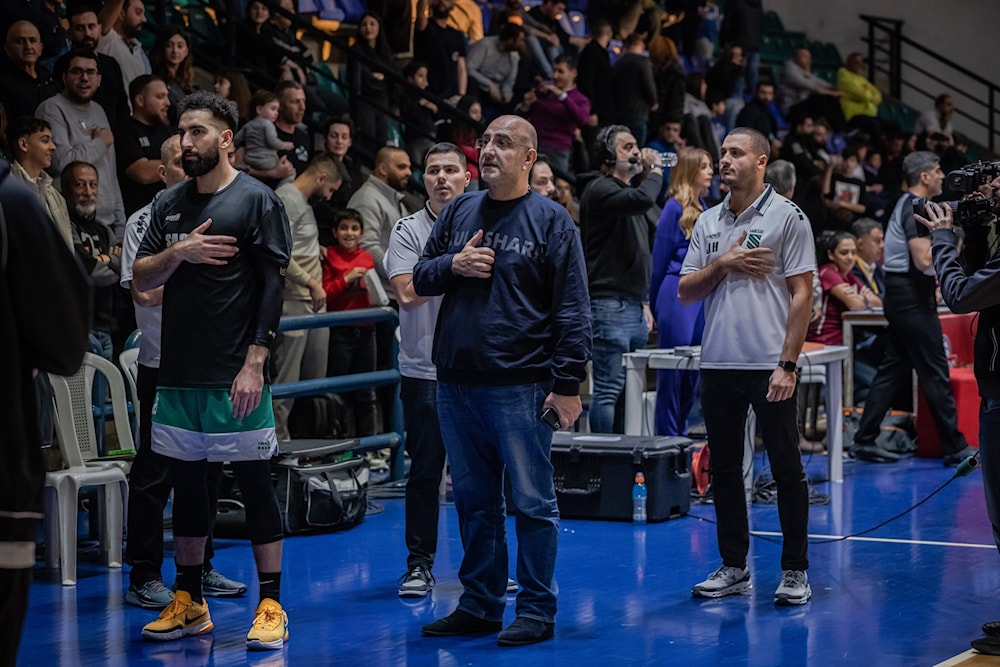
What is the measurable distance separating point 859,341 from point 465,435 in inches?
270

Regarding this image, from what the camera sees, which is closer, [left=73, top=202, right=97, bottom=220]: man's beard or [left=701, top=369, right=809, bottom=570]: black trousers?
[left=701, top=369, right=809, bottom=570]: black trousers

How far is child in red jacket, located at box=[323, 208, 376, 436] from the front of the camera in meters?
9.23

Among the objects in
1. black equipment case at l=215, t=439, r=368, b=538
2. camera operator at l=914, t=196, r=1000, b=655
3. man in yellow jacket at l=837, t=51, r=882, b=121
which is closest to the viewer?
camera operator at l=914, t=196, r=1000, b=655

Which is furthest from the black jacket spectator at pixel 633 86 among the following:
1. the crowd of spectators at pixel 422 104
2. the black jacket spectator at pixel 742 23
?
the black jacket spectator at pixel 742 23

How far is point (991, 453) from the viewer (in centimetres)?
503

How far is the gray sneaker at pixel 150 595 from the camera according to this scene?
19.1 feet

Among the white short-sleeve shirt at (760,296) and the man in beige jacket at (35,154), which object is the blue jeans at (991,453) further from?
the man in beige jacket at (35,154)

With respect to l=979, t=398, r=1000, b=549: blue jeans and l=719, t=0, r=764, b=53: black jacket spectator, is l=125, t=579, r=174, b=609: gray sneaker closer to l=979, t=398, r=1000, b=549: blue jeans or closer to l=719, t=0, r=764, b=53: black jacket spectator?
l=979, t=398, r=1000, b=549: blue jeans

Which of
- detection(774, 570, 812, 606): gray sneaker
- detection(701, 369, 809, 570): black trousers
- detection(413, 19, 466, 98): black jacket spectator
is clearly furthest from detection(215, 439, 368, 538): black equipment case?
detection(413, 19, 466, 98): black jacket spectator

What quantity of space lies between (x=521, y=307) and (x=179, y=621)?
1733 millimetres

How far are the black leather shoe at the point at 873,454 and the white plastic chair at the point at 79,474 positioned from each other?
5.11m

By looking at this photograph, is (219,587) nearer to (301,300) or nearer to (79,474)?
(79,474)

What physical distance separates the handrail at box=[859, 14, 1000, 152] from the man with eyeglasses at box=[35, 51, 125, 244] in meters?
13.8

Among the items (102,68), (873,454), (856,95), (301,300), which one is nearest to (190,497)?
(301,300)
